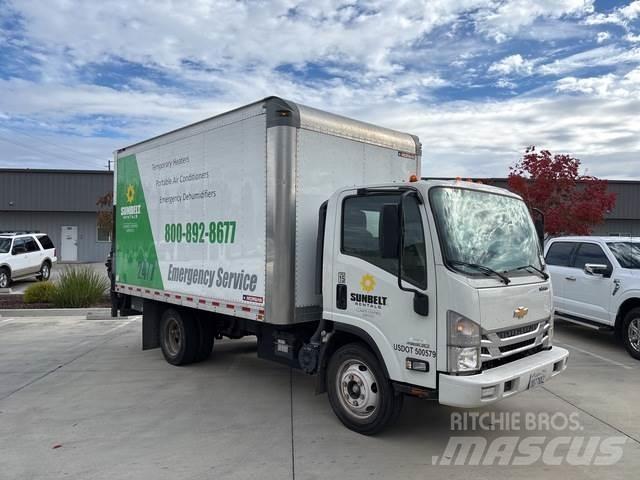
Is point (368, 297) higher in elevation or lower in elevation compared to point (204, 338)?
higher

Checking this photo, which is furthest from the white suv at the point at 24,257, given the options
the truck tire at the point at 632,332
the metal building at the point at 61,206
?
the truck tire at the point at 632,332

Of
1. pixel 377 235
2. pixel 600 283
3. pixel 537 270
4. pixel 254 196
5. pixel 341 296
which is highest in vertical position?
pixel 254 196

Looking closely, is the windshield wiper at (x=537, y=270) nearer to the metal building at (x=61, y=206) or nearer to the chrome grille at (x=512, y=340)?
the chrome grille at (x=512, y=340)

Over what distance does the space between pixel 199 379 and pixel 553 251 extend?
24.5ft

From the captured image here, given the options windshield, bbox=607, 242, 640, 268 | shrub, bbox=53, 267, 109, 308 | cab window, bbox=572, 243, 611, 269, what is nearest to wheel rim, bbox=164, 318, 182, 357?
shrub, bbox=53, 267, 109, 308

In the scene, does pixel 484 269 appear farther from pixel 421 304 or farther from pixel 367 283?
pixel 367 283

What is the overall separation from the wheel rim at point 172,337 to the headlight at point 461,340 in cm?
473

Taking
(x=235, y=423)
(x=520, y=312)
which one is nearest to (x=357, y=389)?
(x=235, y=423)

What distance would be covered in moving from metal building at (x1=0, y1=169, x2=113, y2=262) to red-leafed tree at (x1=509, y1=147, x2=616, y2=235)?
77.8 feet

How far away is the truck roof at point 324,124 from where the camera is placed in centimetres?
525

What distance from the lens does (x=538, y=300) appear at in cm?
473

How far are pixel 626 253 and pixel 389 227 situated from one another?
6.50m

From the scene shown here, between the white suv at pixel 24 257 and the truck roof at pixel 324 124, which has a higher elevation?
the truck roof at pixel 324 124

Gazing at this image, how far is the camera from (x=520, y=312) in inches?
176
